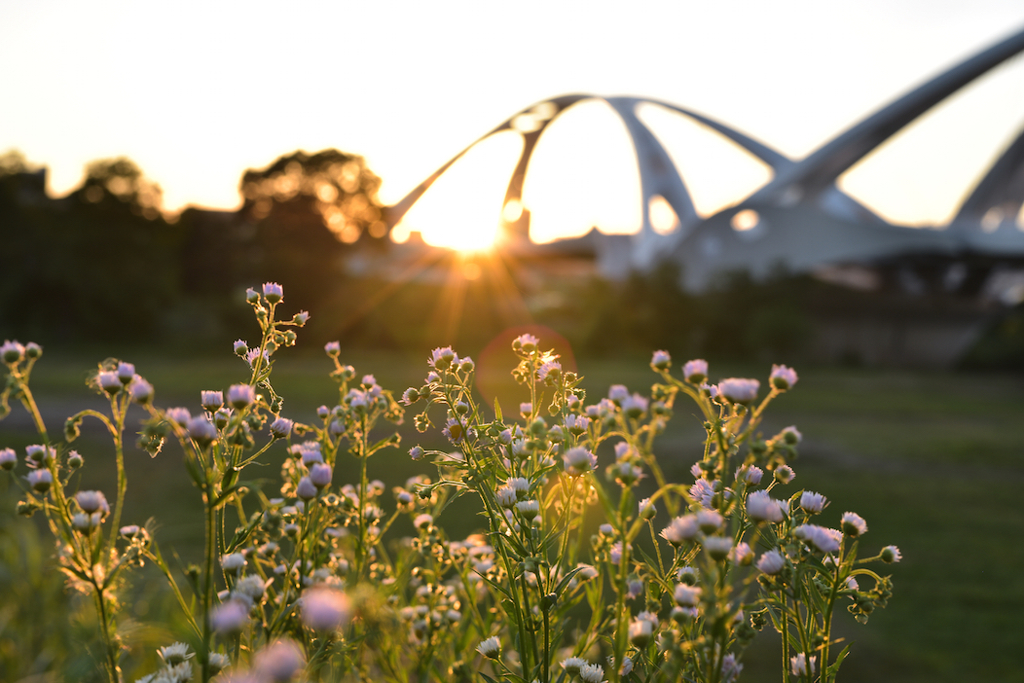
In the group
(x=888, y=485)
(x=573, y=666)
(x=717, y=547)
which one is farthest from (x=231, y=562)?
(x=888, y=485)

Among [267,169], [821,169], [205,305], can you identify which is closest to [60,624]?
[267,169]

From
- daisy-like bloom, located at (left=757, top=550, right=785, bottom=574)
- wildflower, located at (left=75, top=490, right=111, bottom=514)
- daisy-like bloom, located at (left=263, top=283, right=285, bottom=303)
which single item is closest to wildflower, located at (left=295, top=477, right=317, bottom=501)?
wildflower, located at (left=75, top=490, right=111, bottom=514)

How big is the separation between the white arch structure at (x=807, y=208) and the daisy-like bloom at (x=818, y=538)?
28.5 m

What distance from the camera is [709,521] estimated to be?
0.97m

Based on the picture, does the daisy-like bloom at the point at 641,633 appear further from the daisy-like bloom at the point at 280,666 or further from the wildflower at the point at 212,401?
the wildflower at the point at 212,401

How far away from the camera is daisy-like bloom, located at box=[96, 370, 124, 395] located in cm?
112

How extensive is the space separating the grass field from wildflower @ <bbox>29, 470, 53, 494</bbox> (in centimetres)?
27

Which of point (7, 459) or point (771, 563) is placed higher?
point (7, 459)

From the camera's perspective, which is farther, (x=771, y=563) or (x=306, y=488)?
(x=306, y=488)

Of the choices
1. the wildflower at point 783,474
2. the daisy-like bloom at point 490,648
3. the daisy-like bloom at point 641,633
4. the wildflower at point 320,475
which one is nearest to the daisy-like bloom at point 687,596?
the daisy-like bloom at point 641,633

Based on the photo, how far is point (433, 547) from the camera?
1776 mm

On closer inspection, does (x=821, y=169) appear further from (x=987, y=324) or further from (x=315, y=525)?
(x=315, y=525)

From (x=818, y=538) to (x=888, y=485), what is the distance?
7621 millimetres

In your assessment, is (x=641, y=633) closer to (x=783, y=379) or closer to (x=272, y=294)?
(x=783, y=379)
